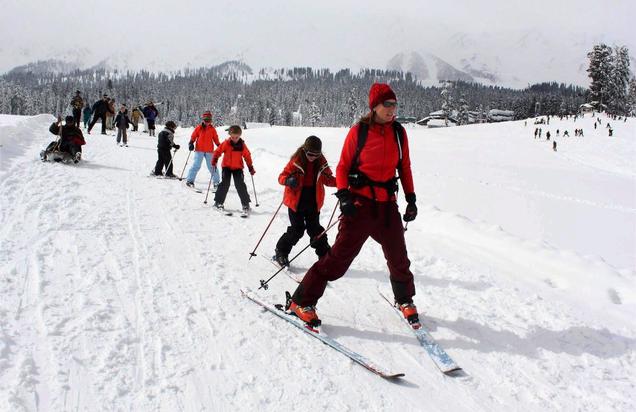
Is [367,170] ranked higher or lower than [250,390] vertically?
higher

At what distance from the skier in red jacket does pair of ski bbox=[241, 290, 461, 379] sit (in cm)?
9

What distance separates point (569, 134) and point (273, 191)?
53.5 metres

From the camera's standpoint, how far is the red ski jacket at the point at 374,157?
381 centimetres

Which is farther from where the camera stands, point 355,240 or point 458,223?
point 458,223

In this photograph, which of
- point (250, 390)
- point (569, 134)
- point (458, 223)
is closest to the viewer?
point (250, 390)

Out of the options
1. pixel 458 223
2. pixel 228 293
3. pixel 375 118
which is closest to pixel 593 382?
pixel 375 118

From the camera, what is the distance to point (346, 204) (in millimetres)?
3730

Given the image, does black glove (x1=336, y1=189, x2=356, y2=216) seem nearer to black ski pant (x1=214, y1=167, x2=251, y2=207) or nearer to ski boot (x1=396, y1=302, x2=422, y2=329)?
ski boot (x1=396, y1=302, x2=422, y2=329)

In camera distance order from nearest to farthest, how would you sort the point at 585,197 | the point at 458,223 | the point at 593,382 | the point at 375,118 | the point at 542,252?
1. the point at 593,382
2. the point at 375,118
3. the point at 542,252
4. the point at 458,223
5. the point at 585,197

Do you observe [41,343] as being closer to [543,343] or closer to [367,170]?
[367,170]

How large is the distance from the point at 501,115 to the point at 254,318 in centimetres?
14637

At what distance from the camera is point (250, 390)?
2973 millimetres

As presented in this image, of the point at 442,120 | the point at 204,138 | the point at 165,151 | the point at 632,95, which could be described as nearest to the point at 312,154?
the point at 204,138

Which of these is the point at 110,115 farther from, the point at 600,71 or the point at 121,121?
the point at 600,71
